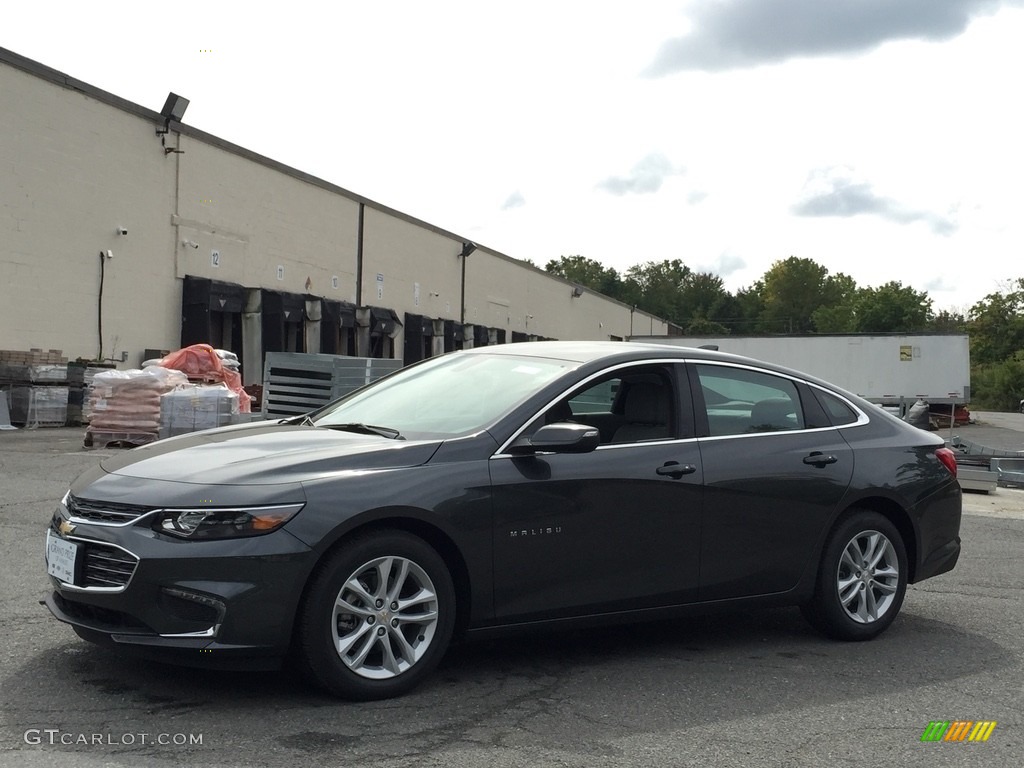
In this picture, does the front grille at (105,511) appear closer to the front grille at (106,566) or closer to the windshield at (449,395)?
the front grille at (106,566)

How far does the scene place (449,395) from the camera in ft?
18.1

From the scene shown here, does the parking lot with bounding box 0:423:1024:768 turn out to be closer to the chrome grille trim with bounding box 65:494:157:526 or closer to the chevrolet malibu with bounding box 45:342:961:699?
the chevrolet malibu with bounding box 45:342:961:699

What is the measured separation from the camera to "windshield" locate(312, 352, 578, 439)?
17.0 feet

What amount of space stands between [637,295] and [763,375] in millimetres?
157595

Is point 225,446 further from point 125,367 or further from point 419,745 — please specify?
point 125,367

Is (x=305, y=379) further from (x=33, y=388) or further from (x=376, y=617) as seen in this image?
(x=376, y=617)

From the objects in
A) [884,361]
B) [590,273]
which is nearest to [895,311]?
[590,273]

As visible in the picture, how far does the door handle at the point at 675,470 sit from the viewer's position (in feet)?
17.8

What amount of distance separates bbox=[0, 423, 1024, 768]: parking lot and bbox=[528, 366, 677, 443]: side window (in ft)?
3.67

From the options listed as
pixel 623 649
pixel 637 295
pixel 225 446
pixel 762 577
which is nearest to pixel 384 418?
pixel 225 446

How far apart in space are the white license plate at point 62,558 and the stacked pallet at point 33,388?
1670cm

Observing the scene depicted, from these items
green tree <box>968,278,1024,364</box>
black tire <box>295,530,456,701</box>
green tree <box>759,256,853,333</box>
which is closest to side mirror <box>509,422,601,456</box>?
black tire <box>295,530,456,701</box>

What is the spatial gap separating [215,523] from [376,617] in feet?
2.48

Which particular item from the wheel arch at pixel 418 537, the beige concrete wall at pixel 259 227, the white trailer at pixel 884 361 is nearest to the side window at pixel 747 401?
the wheel arch at pixel 418 537
